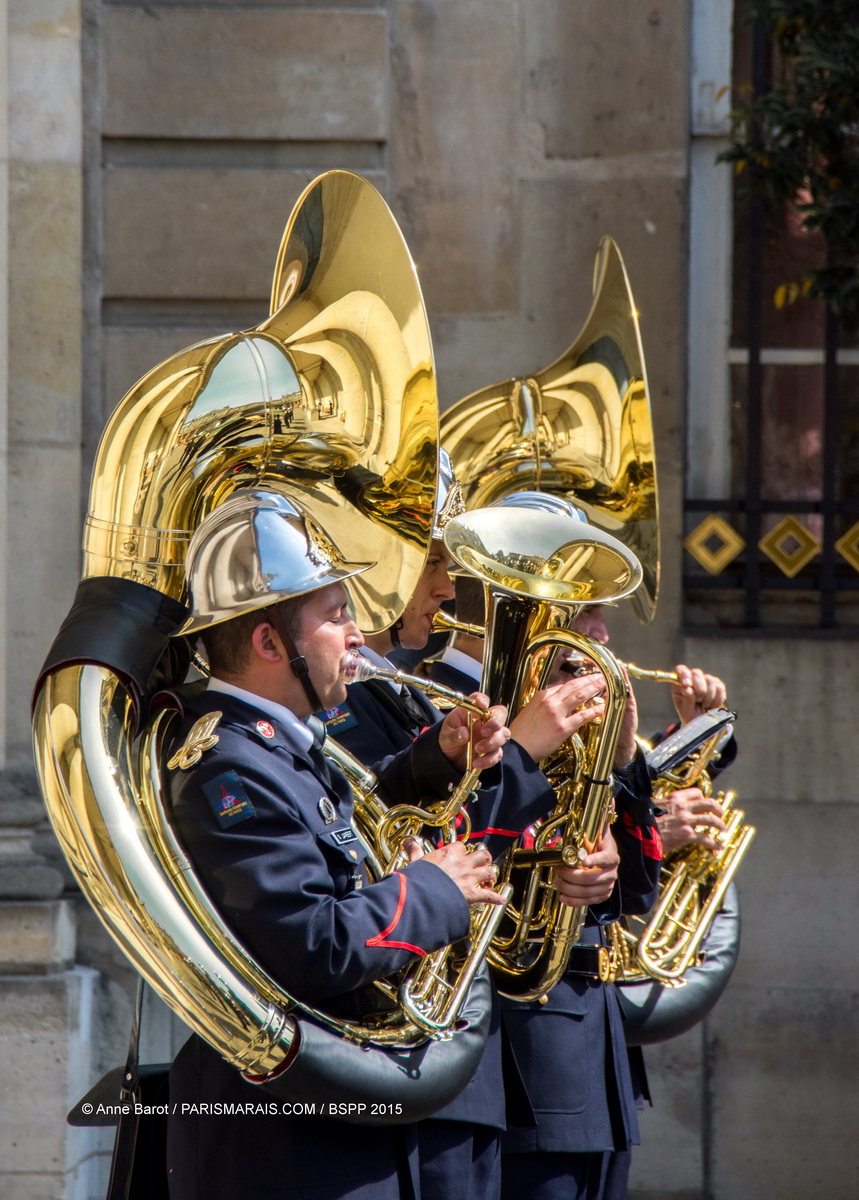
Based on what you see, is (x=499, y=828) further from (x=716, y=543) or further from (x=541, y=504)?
(x=716, y=543)

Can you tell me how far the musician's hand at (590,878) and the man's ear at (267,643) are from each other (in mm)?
773

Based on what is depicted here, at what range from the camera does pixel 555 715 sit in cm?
247

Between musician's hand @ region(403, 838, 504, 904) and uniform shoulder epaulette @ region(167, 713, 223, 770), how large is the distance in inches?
16.2

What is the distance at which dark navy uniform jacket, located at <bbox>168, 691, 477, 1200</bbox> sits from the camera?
1.99m

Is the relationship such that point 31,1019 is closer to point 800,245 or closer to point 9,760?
point 9,760

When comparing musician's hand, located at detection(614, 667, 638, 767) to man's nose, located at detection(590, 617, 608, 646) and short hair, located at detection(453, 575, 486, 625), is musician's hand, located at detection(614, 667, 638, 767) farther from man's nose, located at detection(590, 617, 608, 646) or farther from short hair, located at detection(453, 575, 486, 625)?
short hair, located at detection(453, 575, 486, 625)

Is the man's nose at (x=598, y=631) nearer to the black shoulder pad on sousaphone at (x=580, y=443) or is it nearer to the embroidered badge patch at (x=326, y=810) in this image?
the black shoulder pad on sousaphone at (x=580, y=443)

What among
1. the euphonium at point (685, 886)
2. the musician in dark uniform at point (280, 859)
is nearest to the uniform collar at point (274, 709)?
the musician in dark uniform at point (280, 859)

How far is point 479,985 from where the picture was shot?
232 cm

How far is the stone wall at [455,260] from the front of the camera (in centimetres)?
434

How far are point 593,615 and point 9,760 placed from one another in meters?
2.19

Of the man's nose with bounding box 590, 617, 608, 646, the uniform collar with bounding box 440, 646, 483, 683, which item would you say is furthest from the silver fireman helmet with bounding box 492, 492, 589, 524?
the uniform collar with bounding box 440, 646, 483, 683

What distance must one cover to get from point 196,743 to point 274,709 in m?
0.15

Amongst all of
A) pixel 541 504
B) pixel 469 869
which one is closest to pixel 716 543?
pixel 541 504
